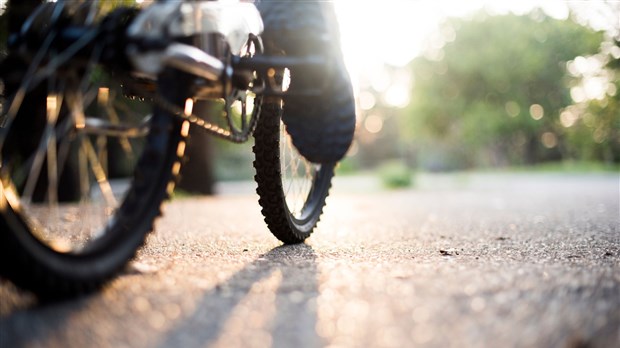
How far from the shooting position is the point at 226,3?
7.79 feet

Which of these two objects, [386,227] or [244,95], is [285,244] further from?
[386,227]

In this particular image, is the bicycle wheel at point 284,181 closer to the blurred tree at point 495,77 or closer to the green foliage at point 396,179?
the green foliage at point 396,179

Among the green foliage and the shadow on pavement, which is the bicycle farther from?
the green foliage

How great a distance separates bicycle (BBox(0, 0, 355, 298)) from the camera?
1.78m

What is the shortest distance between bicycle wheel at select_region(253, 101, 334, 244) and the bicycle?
0.03 feet

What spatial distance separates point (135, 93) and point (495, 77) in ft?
89.1

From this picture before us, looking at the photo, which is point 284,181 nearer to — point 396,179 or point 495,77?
point 396,179

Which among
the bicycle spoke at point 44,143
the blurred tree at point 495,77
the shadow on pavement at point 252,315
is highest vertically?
the blurred tree at point 495,77

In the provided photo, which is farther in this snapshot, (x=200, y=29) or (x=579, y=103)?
(x=579, y=103)

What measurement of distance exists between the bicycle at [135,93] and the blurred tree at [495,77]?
26.6m

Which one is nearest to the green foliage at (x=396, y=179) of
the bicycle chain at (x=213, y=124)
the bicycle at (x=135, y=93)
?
the bicycle at (x=135, y=93)

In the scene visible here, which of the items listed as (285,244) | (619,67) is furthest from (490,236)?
(619,67)

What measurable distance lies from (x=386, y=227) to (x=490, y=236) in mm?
976

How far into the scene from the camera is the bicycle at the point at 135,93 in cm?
178
